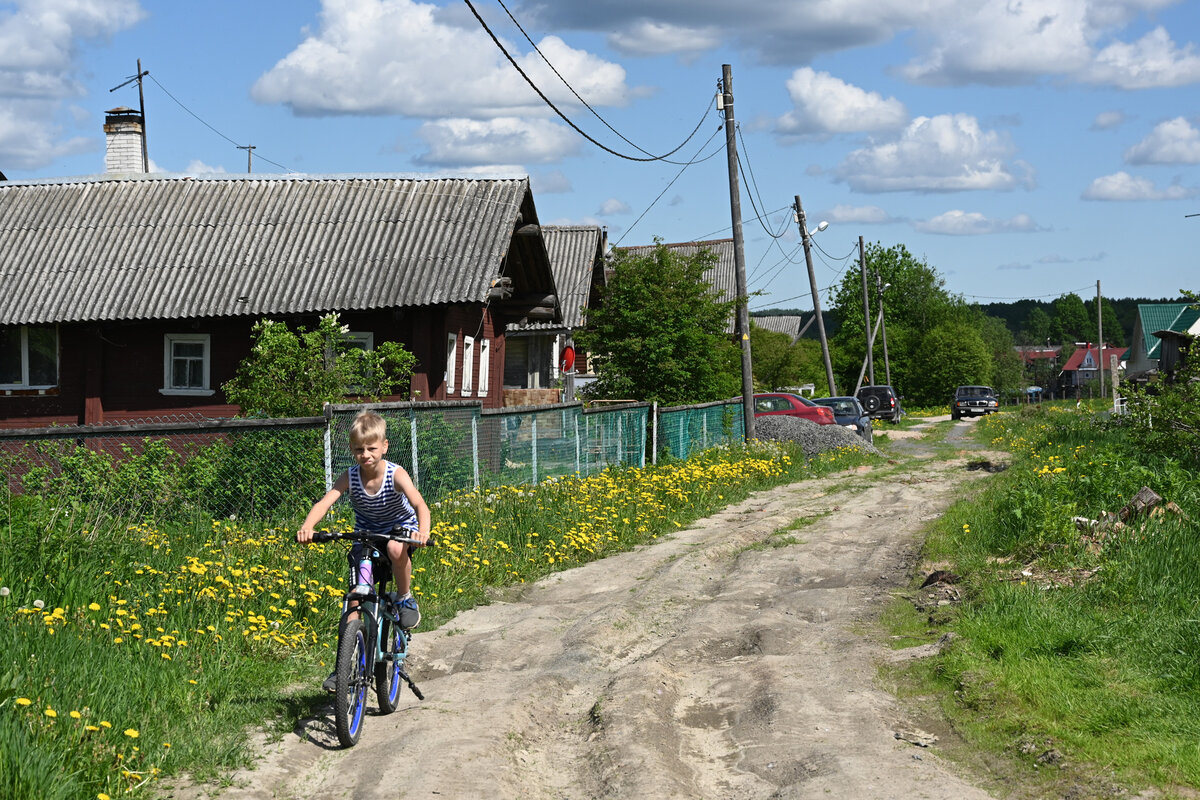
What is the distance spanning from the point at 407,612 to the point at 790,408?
24788 mm

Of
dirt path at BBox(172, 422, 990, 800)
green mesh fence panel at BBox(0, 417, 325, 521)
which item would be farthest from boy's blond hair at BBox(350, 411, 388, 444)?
green mesh fence panel at BBox(0, 417, 325, 521)

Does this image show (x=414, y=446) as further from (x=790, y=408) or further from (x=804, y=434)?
(x=790, y=408)

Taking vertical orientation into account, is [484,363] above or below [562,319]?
below

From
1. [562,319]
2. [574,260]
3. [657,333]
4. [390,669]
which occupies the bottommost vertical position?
[390,669]

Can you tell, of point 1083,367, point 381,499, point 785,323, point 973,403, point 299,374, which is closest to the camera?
point 381,499

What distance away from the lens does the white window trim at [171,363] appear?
22.1 meters

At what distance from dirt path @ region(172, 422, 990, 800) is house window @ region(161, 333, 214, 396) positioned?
12.7 m

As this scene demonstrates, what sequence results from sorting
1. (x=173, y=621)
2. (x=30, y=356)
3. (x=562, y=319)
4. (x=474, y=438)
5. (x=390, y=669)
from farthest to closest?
1. (x=562, y=319)
2. (x=30, y=356)
3. (x=474, y=438)
4. (x=173, y=621)
5. (x=390, y=669)

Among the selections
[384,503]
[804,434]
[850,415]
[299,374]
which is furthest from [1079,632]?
[850,415]

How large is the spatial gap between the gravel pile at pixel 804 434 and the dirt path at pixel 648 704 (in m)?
15.3

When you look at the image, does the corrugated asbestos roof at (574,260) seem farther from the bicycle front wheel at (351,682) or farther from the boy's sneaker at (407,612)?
the bicycle front wheel at (351,682)

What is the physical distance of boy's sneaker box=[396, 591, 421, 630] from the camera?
668cm

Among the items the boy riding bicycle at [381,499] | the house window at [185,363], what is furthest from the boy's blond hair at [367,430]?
the house window at [185,363]

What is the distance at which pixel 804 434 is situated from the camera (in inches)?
1096
